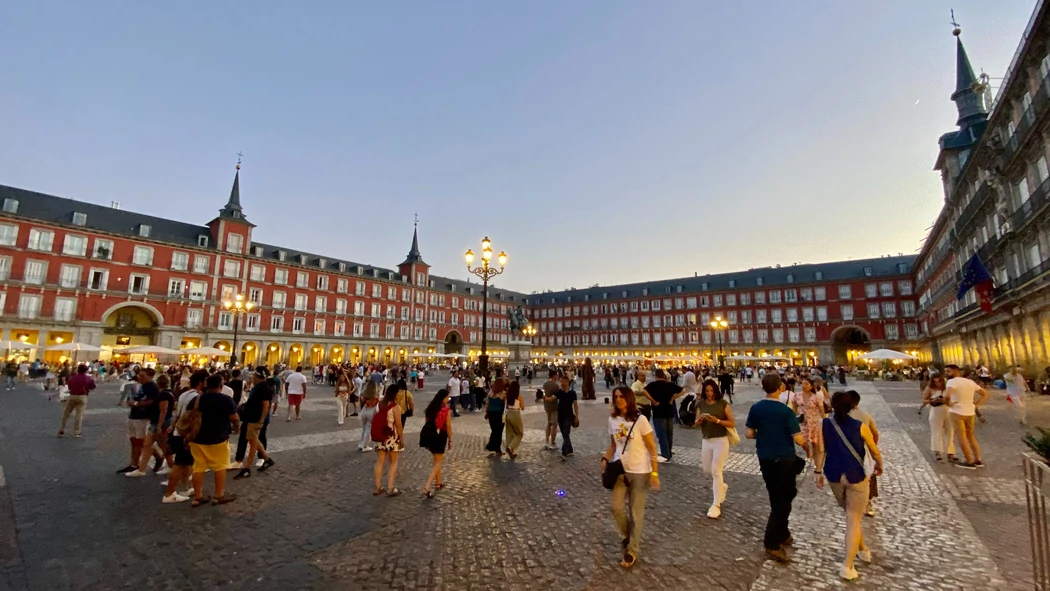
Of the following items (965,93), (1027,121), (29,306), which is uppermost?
(965,93)

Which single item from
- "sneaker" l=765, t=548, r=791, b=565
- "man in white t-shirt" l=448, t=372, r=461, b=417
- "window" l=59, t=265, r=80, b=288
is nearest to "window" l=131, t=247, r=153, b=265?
"window" l=59, t=265, r=80, b=288

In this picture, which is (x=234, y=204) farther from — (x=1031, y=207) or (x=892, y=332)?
(x=892, y=332)

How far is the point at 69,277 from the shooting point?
37500 millimetres

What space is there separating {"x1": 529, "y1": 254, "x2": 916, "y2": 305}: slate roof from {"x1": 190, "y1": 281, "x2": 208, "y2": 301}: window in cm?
5944

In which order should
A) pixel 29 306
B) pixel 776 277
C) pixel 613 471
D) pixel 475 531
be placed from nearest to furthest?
1. pixel 613 471
2. pixel 475 531
3. pixel 29 306
4. pixel 776 277

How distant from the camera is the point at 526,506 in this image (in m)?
5.91

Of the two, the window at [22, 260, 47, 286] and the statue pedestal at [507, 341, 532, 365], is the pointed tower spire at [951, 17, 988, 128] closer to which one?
the statue pedestal at [507, 341, 532, 365]

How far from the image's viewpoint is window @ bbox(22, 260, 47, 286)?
35.6 m

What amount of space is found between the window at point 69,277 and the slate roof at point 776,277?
68.4 meters

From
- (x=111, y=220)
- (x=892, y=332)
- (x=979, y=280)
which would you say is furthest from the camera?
(x=892, y=332)

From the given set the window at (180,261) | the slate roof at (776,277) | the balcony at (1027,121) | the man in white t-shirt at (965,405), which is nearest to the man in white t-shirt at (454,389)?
the man in white t-shirt at (965,405)

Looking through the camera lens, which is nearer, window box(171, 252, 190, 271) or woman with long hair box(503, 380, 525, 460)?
woman with long hair box(503, 380, 525, 460)

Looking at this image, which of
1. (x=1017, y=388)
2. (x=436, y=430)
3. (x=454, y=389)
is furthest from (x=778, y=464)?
(x=1017, y=388)

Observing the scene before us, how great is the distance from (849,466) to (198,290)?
53130mm
